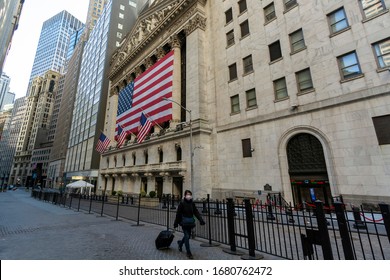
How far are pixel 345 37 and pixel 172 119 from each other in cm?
1961

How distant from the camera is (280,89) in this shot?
61.8ft

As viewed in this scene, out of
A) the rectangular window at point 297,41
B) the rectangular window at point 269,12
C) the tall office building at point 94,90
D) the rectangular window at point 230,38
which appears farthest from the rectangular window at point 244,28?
the tall office building at point 94,90

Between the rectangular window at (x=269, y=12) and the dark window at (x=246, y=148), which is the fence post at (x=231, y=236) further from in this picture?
the rectangular window at (x=269, y=12)

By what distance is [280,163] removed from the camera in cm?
1739

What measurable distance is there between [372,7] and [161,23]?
92.7ft

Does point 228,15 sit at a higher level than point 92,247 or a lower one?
higher

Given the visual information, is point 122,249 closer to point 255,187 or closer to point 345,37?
point 255,187

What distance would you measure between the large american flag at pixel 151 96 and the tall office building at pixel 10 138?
452 ft

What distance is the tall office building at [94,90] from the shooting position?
54.3m

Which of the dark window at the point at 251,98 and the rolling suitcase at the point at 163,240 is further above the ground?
the dark window at the point at 251,98

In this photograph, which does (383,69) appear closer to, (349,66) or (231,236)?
(349,66)

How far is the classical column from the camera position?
27.8 meters

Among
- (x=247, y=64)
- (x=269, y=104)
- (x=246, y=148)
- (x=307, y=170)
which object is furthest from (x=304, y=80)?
(x=246, y=148)

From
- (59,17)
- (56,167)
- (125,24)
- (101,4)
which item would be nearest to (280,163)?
(125,24)
